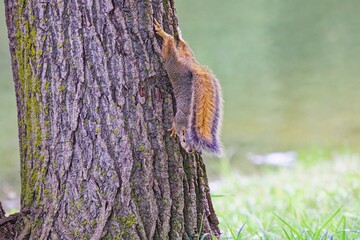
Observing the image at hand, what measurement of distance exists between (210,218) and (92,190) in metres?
0.52

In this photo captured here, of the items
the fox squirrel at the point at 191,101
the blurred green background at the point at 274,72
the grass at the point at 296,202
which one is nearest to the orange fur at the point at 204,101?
the fox squirrel at the point at 191,101

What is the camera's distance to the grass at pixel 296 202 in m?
3.02

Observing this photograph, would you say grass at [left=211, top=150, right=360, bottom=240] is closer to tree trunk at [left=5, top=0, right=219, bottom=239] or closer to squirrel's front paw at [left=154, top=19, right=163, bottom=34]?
tree trunk at [left=5, top=0, right=219, bottom=239]

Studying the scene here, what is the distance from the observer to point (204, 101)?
8.52ft

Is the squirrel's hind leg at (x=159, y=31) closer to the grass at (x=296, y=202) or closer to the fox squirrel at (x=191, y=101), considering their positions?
the fox squirrel at (x=191, y=101)

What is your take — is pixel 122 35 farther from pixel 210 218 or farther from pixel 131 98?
pixel 210 218

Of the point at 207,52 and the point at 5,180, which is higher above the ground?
the point at 207,52

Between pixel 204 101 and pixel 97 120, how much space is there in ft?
1.39

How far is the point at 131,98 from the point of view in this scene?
2.49m

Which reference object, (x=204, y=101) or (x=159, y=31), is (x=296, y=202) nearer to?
(x=204, y=101)

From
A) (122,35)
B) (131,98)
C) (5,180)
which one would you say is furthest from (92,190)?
(5,180)

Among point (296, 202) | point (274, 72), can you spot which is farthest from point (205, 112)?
point (274, 72)

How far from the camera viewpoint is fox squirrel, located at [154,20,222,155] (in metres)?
2.51

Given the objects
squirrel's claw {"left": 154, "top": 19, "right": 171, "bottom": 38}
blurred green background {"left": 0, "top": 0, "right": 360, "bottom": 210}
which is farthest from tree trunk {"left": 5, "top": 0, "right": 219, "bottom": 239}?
blurred green background {"left": 0, "top": 0, "right": 360, "bottom": 210}
